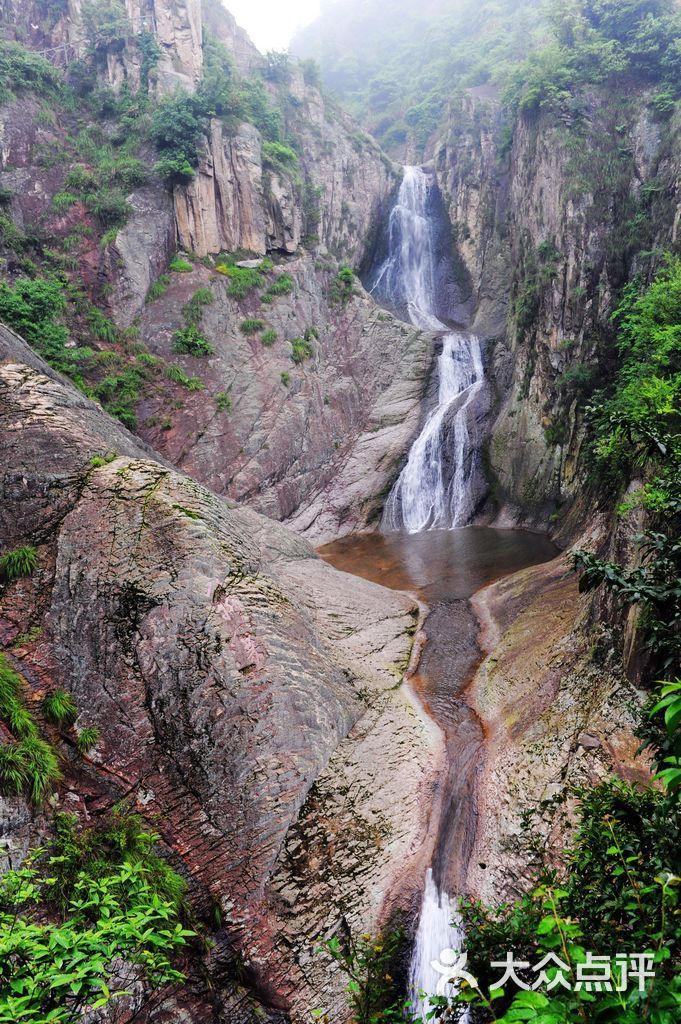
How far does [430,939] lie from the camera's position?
605 cm

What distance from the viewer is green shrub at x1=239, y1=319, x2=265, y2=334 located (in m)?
24.6

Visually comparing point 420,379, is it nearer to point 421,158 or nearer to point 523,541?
point 523,541

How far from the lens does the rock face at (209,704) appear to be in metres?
6.21

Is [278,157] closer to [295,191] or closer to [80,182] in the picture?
[295,191]

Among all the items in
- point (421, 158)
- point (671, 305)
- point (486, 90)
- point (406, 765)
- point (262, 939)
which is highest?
point (486, 90)

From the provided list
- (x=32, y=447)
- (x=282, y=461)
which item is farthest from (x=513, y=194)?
(x=32, y=447)

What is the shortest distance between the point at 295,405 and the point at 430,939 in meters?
21.1

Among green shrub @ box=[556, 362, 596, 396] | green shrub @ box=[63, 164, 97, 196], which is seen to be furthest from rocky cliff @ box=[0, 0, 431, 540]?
green shrub @ box=[556, 362, 596, 396]

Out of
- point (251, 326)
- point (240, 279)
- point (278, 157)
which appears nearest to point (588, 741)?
point (251, 326)

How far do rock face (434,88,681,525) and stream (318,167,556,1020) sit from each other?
1.56m

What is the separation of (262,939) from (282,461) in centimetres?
1849

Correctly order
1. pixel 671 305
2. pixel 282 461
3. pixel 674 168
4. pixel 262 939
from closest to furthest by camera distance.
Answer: pixel 262 939 → pixel 671 305 → pixel 674 168 → pixel 282 461

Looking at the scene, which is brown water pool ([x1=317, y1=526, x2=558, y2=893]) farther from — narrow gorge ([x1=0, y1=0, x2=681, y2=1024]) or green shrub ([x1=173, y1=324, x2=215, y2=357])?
green shrub ([x1=173, y1=324, x2=215, y2=357])

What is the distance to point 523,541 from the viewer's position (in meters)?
17.7
